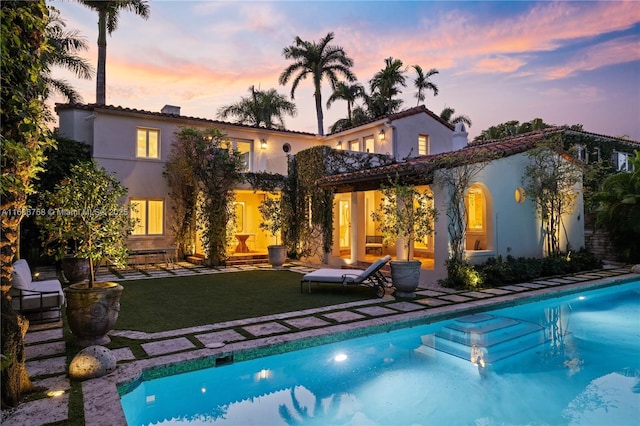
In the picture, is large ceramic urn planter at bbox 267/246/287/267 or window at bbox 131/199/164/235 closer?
large ceramic urn planter at bbox 267/246/287/267

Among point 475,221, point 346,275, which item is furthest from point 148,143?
point 475,221

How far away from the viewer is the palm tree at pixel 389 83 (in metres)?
31.2

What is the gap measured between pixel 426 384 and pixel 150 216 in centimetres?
1479

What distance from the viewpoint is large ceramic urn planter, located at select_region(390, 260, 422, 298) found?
29.9ft

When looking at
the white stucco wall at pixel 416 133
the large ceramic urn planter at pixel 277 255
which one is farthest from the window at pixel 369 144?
the large ceramic urn planter at pixel 277 255

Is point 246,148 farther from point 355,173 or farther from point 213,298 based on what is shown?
point 213,298

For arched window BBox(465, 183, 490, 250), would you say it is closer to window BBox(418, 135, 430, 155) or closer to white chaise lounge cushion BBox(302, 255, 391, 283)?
→ window BBox(418, 135, 430, 155)

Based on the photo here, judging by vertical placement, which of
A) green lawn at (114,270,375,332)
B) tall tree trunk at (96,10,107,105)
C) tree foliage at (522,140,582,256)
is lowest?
green lawn at (114,270,375,332)

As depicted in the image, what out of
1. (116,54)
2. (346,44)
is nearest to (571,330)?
(116,54)

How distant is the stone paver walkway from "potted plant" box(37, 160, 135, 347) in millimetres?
505

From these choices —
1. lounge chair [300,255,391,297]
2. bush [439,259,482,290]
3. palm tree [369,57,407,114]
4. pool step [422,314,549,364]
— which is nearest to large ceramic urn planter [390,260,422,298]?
lounge chair [300,255,391,297]

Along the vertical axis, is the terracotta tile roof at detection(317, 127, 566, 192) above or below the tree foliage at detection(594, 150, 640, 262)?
above

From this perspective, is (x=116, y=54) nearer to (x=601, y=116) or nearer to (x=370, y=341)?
(x=370, y=341)

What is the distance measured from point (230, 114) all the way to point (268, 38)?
18.8 metres
